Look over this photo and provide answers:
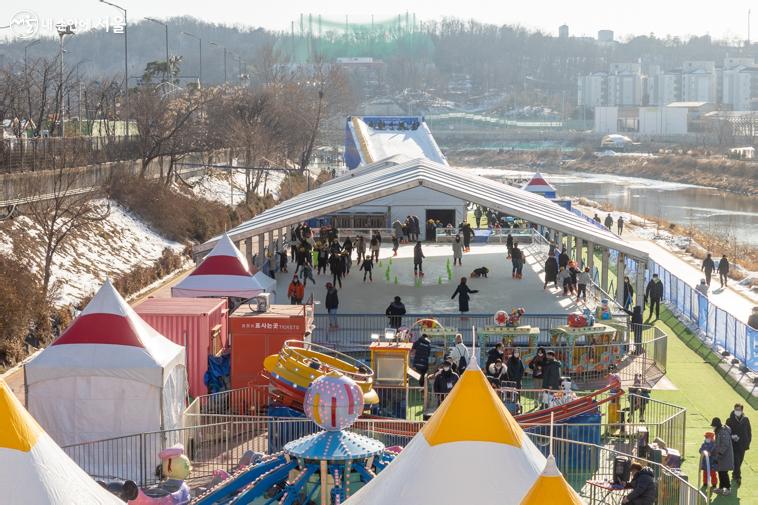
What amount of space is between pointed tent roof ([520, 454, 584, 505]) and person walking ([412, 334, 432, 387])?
41.9ft

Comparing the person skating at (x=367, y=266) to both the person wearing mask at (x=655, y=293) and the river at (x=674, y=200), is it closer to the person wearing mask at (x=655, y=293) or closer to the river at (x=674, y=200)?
the person wearing mask at (x=655, y=293)

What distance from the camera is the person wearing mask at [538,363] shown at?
22.2 meters

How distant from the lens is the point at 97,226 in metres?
41.5

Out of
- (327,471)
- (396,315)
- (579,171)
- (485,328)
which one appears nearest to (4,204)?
(396,315)

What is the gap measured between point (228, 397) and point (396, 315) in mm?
6368

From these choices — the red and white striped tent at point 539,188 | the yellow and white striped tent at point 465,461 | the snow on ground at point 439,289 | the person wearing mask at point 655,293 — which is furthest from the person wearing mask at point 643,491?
the red and white striped tent at point 539,188

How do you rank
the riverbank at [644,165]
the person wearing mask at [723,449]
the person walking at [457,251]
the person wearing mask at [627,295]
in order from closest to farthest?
the person wearing mask at [723,449]
the person wearing mask at [627,295]
the person walking at [457,251]
the riverbank at [644,165]

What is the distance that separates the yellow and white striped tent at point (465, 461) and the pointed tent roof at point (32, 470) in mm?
2605

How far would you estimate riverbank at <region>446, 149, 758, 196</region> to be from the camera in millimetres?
113438

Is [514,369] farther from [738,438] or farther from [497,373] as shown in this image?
[738,438]

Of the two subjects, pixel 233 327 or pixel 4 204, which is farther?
pixel 4 204

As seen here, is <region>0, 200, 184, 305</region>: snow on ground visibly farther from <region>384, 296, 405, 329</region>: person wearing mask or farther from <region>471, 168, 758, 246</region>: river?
<region>471, 168, 758, 246</region>: river

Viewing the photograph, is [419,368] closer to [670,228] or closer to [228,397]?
[228,397]

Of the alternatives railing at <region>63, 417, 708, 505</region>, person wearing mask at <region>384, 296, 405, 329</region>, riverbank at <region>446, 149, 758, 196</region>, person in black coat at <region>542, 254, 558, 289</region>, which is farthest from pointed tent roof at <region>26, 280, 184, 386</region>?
riverbank at <region>446, 149, 758, 196</region>
